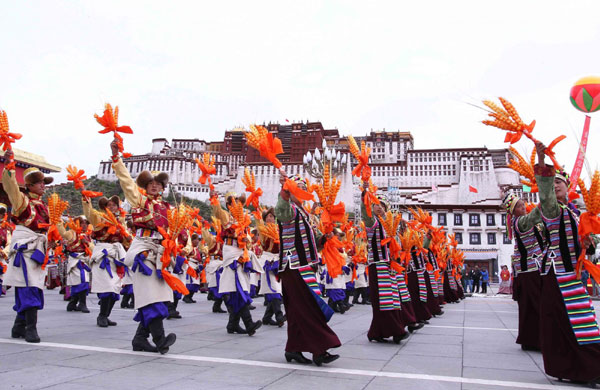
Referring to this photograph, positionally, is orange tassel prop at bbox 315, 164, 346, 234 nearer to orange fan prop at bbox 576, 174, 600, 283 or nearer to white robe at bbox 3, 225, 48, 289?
orange fan prop at bbox 576, 174, 600, 283

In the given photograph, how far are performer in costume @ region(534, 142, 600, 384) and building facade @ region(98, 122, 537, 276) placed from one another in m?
53.1

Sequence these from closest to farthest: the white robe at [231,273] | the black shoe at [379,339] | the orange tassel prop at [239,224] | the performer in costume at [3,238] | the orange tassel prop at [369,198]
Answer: the orange tassel prop at [369,198] → the black shoe at [379,339] → the white robe at [231,273] → the orange tassel prop at [239,224] → the performer in costume at [3,238]

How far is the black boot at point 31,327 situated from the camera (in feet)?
16.7

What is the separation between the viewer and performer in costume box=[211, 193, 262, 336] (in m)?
6.39

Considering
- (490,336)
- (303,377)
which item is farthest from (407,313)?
(303,377)

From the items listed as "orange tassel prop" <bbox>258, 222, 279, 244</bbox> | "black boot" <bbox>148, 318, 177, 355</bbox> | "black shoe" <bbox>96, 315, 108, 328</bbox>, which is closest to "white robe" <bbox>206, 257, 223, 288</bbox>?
"black shoe" <bbox>96, 315, 108, 328</bbox>

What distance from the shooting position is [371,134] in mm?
101812

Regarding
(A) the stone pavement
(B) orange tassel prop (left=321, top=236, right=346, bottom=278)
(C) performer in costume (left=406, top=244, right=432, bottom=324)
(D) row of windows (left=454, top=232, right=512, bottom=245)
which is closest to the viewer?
(A) the stone pavement

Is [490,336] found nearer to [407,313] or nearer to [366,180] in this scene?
[407,313]

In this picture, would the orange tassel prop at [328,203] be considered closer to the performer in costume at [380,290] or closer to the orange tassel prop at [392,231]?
the performer in costume at [380,290]

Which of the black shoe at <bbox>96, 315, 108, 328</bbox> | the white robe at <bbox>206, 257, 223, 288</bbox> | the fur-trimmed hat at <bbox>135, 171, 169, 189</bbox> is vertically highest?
the fur-trimmed hat at <bbox>135, 171, 169, 189</bbox>

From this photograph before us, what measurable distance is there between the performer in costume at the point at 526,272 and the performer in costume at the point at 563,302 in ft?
2.85

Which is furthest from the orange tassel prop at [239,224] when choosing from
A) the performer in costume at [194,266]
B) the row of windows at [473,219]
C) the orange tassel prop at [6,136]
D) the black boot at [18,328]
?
the row of windows at [473,219]

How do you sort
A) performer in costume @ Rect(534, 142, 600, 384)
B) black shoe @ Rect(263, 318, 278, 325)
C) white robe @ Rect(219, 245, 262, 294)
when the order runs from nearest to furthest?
performer in costume @ Rect(534, 142, 600, 384) → white robe @ Rect(219, 245, 262, 294) → black shoe @ Rect(263, 318, 278, 325)
